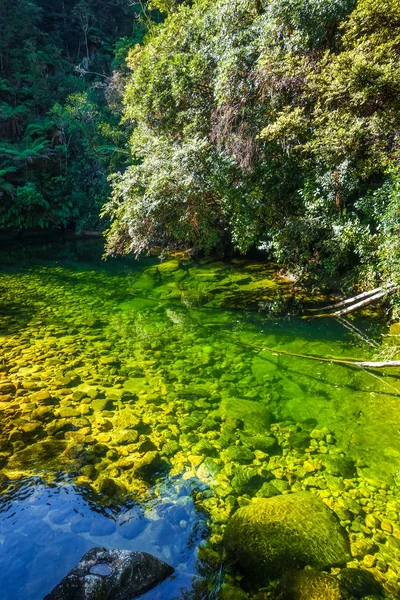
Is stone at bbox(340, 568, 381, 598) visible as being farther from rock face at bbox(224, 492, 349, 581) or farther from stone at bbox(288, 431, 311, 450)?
stone at bbox(288, 431, 311, 450)

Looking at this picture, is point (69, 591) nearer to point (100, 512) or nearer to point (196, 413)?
point (100, 512)

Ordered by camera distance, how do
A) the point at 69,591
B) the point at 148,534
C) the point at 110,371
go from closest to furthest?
the point at 69,591 → the point at 148,534 → the point at 110,371

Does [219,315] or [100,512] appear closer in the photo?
[100,512]

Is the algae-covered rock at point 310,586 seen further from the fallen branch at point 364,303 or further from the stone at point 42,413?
the fallen branch at point 364,303

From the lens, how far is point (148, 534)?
3092 mm

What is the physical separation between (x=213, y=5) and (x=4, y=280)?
9.80 m

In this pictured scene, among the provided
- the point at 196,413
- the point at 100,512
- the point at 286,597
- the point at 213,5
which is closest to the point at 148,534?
the point at 100,512

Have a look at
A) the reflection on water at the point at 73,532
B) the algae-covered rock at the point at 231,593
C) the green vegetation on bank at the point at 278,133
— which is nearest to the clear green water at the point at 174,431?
the reflection on water at the point at 73,532

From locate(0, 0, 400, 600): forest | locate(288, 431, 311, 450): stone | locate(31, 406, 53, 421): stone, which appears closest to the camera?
locate(0, 0, 400, 600): forest

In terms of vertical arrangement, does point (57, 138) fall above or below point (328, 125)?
above

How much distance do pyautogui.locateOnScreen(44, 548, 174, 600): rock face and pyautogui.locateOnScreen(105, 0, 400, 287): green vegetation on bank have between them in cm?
496

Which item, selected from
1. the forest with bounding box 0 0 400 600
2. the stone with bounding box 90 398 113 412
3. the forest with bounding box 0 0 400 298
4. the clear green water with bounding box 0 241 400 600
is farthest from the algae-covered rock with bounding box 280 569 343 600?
the forest with bounding box 0 0 400 298

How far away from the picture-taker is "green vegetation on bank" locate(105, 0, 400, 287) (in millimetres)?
6574

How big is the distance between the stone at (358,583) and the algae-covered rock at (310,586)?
0.32ft
